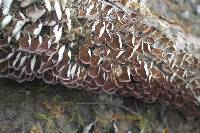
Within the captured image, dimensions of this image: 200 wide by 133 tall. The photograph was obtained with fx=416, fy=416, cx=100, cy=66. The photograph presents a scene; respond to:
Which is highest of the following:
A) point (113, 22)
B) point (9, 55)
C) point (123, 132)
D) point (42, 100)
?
point (113, 22)

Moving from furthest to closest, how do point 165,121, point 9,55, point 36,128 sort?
point 165,121 < point 36,128 < point 9,55

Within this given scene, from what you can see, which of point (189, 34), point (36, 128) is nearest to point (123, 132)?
point (36, 128)

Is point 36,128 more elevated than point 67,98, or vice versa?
point 67,98

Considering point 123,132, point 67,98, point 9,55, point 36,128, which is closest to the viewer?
point 9,55

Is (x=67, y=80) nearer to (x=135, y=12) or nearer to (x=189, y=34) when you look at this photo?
(x=135, y=12)
